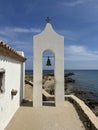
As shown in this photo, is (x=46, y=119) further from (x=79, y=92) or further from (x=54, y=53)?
(x=79, y=92)

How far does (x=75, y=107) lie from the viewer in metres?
14.7

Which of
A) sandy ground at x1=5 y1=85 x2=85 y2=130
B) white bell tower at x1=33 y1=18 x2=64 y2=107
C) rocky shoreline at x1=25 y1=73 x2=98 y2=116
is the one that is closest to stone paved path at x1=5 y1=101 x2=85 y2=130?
sandy ground at x1=5 y1=85 x2=85 y2=130

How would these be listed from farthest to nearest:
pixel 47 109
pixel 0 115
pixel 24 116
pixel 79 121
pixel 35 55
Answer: pixel 35 55
pixel 47 109
pixel 24 116
pixel 79 121
pixel 0 115

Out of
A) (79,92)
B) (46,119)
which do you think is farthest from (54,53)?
(79,92)

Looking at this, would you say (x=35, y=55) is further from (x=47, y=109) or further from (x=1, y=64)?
(x=1, y=64)

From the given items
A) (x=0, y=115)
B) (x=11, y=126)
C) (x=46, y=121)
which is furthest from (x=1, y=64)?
→ (x=46, y=121)

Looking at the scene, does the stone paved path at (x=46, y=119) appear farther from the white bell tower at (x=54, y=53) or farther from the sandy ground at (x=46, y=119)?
the white bell tower at (x=54, y=53)

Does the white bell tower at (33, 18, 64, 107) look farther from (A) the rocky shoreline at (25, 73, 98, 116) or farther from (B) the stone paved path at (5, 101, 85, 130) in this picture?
(A) the rocky shoreline at (25, 73, 98, 116)

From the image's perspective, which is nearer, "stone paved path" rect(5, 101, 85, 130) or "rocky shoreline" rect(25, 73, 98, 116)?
"stone paved path" rect(5, 101, 85, 130)

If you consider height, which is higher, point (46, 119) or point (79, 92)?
point (79, 92)

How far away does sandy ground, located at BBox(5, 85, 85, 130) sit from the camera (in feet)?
35.2

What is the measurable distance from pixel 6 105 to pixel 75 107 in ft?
17.0

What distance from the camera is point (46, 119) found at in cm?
1213

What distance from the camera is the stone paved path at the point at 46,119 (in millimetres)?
10734
